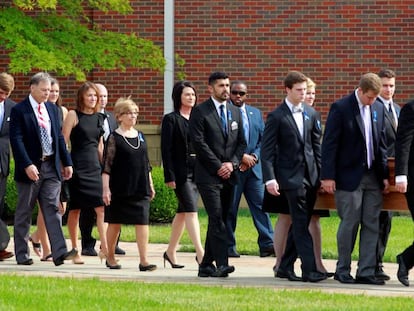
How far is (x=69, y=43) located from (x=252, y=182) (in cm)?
629

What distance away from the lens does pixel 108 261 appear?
13.9 m

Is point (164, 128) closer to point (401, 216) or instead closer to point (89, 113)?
point (89, 113)

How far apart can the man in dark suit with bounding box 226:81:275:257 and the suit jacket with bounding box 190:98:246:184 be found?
2.14 m

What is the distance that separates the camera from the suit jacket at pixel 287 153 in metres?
12.8

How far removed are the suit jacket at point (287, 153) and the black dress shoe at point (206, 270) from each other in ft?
3.31

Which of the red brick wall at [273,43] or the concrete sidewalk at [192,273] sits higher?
the red brick wall at [273,43]

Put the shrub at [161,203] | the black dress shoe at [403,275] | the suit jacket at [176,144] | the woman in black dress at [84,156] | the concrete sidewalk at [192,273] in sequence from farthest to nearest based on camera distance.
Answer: the shrub at [161,203] → the woman in black dress at [84,156] → the suit jacket at [176,144] → the black dress shoe at [403,275] → the concrete sidewalk at [192,273]

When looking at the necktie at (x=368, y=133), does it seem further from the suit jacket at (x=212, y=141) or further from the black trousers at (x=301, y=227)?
the suit jacket at (x=212, y=141)

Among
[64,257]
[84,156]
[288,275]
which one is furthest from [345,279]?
[84,156]

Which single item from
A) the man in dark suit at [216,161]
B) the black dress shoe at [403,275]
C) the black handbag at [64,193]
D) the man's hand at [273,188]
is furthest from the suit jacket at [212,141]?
the black handbag at [64,193]

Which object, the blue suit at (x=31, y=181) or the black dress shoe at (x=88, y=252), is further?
the black dress shoe at (x=88, y=252)

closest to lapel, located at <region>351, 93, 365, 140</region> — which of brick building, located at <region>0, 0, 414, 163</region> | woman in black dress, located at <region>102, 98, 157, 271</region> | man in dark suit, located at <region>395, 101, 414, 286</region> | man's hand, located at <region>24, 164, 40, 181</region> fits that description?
man in dark suit, located at <region>395, 101, 414, 286</region>

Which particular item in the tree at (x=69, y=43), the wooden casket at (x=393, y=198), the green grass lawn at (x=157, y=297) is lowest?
the green grass lawn at (x=157, y=297)

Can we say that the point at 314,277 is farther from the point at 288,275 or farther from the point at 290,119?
the point at 290,119
